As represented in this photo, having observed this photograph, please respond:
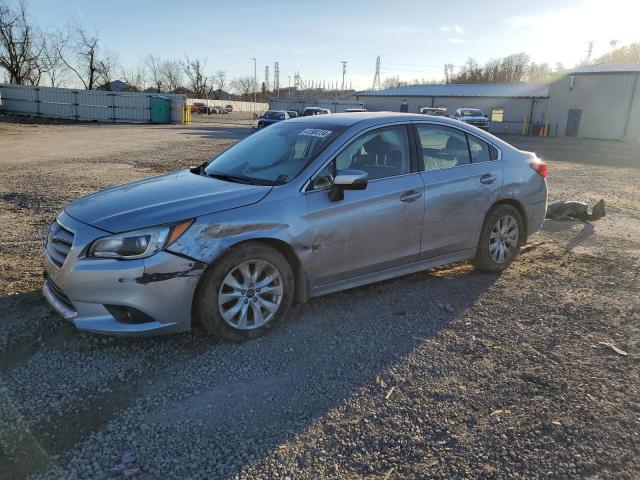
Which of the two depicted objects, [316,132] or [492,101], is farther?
[492,101]

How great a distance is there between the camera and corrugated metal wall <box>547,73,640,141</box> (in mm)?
37475

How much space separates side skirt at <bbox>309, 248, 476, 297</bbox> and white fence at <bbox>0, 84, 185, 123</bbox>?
143ft

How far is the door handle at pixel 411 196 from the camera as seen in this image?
452cm

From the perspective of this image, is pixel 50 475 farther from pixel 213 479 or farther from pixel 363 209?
pixel 363 209

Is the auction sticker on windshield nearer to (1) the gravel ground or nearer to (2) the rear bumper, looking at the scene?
(1) the gravel ground

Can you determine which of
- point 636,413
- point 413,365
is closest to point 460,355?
point 413,365

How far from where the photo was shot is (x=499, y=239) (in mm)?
5453

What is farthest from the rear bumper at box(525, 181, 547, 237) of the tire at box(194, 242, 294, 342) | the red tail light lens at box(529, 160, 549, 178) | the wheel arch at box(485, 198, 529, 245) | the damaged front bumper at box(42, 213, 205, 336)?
the damaged front bumper at box(42, 213, 205, 336)

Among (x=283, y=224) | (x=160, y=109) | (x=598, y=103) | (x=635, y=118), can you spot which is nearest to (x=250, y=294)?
(x=283, y=224)

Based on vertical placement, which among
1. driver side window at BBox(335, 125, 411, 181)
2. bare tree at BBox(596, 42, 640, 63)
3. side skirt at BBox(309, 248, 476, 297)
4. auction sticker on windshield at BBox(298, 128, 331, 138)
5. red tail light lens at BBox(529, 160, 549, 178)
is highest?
bare tree at BBox(596, 42, 640, 63)

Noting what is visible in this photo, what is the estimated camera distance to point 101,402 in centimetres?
308

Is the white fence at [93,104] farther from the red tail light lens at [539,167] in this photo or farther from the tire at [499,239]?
the tire at [499,239]

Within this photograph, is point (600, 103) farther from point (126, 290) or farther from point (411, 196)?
point (126, 290)

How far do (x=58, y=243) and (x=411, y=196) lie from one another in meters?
2.87
